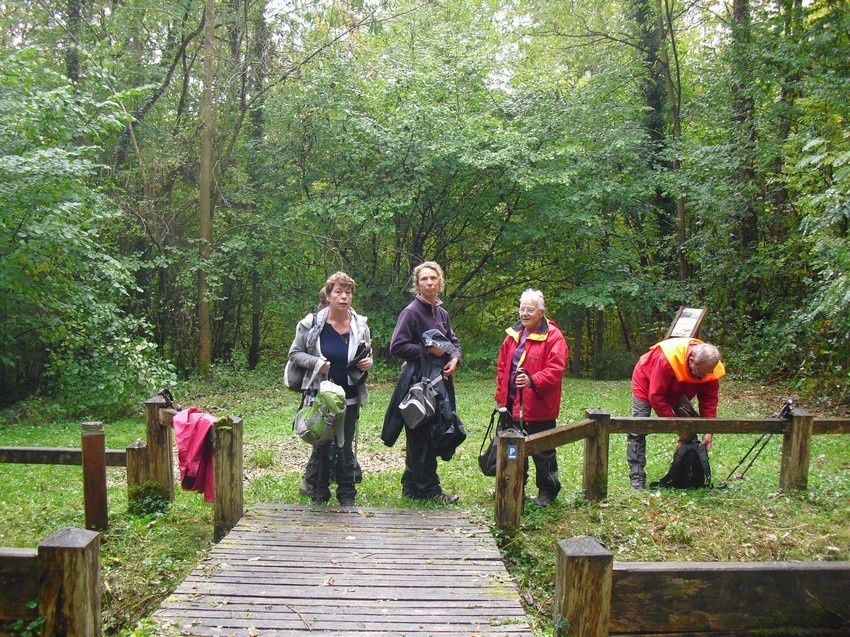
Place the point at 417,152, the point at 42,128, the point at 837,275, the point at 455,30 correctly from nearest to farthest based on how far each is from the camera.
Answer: the point at 837,275 → the point at 42,128 → the point at 417,152 → the point at 455,30

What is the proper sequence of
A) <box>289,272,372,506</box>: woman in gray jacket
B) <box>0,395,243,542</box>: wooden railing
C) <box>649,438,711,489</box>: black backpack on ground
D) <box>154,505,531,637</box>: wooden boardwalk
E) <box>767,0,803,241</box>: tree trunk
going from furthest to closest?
<box>767,0,803,241</box>: tree trunk
<box>649,438,711,489</box>: black backpack on ground
<box>289,272,372,506</box>: woman in gray jacket
<box>0,395,243,542</box>: wooden railing
<box>154,505,531,637</box>: wooden boardwalk

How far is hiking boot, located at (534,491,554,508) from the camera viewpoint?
6.31 metres

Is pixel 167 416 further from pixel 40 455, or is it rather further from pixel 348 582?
pixel 348 582

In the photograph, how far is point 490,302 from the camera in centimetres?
2173

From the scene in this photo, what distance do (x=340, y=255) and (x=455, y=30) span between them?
8275 mm

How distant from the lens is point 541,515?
19.8 feet

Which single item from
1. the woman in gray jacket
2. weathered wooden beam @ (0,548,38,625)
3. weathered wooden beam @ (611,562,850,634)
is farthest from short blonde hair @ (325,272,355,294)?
weathered wooden beam @ (611,562,850,634)

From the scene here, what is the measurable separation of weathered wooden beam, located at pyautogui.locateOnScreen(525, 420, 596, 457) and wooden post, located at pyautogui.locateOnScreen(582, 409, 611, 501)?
2.8 inches

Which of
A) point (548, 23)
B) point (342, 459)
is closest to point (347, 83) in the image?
point (548, 23)

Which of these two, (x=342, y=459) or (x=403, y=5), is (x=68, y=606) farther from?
(x=403, y=5)

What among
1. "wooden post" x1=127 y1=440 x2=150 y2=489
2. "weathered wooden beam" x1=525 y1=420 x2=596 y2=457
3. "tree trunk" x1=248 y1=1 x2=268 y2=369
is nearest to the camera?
"weathered wooden beam" x1=525 y1=420 x2=596 y2=457

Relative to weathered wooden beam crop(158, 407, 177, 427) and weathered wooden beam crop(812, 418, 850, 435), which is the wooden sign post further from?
weathered wooden beam crop(158, 407, 177, 427)

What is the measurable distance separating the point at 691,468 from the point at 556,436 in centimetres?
187

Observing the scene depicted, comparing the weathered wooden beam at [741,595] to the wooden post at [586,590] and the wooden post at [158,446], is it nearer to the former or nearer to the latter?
the wooden post at [586,590]
